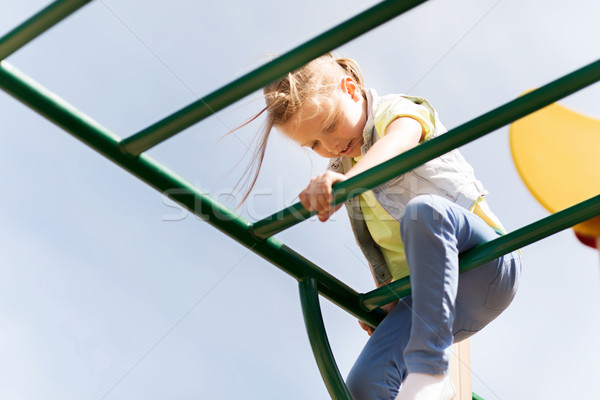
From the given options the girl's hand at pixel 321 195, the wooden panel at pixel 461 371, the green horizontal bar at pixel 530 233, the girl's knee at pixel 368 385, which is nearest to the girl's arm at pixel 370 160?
the girl's hand at pixel 321 195

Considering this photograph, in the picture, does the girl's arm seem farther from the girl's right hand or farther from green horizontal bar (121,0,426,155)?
the girl's right hand

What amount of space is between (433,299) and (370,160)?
25 centimetres

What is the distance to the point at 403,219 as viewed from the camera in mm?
1024

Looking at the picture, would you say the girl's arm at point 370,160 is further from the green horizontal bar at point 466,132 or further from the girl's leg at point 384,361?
the girl's leg at point 384,361

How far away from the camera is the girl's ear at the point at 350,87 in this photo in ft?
4.66

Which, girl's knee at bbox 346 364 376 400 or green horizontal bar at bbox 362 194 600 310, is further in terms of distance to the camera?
girl's knee at bbox 346 364 376 400

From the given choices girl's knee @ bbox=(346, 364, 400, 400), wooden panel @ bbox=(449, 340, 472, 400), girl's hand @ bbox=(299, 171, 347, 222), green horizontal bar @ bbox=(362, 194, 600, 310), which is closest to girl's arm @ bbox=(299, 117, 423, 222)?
girl's hand @ bbox=(299, 171, 347, 222)

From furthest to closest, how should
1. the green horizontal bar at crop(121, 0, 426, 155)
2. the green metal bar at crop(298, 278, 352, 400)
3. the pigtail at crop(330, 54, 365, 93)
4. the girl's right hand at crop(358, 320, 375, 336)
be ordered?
the pigtail at crop(330, 54, 365, 93), the girl's right hand at crop(358, 320, 375, 336), the green metal bar at crop(298, 278, 352, 400), the green horizontal bar at crop(121, 0, 426, 155)

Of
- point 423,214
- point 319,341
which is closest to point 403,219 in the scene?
point 423,214

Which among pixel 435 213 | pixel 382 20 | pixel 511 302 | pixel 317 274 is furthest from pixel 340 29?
pixel 511 302

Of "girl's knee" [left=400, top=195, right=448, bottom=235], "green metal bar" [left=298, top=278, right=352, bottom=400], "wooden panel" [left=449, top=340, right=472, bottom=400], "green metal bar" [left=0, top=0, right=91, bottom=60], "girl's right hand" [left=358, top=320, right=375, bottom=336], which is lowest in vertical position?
"green metal bar" [left=0, top=0, right=91, bottom=60]

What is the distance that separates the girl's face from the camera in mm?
1362

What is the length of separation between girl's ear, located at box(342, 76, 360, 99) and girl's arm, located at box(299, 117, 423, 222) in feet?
0.68

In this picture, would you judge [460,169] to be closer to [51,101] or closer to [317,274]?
[317,274]
